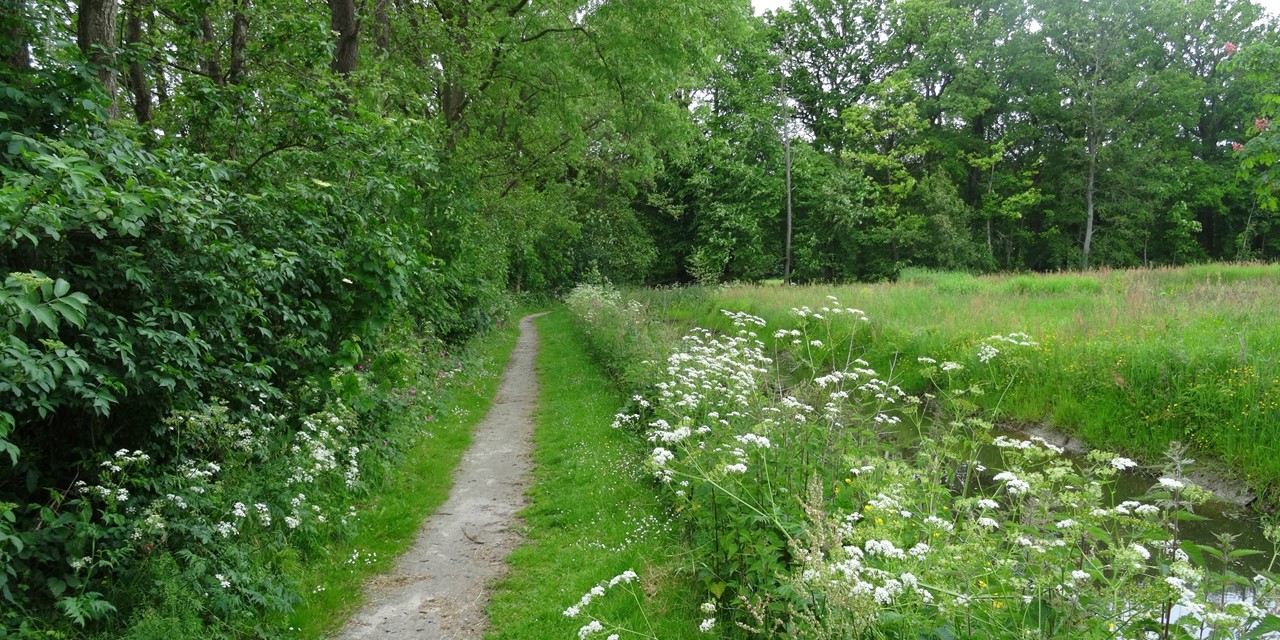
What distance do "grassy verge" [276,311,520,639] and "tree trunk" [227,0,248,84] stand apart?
4763 mm

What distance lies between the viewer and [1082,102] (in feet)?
113

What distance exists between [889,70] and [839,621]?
48407 mm

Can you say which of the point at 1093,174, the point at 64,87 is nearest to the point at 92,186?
the point at 64,87

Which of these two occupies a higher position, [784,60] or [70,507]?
[784,60]

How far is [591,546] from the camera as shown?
583cm

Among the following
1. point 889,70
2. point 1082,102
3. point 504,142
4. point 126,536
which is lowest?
point 126,536

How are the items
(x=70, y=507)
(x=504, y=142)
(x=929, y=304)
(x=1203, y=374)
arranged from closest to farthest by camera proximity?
(x=70, y=507)
(x=1203, y=374)
(x=929, y=304)
(x=504, y=142)

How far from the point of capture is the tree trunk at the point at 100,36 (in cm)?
456

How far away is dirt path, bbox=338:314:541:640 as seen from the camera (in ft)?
15.5

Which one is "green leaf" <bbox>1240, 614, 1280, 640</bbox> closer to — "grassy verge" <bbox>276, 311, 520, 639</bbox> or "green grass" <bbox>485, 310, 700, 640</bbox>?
"green grass" <bbox>485, 310, 700, 640</bbox>

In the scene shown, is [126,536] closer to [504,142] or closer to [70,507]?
[70,507]

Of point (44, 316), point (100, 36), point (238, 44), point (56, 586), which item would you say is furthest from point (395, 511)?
point (238, 44)

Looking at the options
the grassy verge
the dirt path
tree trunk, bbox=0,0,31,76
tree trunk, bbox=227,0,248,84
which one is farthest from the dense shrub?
tree trunk, bbox=227,0,248,84

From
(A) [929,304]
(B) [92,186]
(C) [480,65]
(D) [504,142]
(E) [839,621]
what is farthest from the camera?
(D) [504,142]
